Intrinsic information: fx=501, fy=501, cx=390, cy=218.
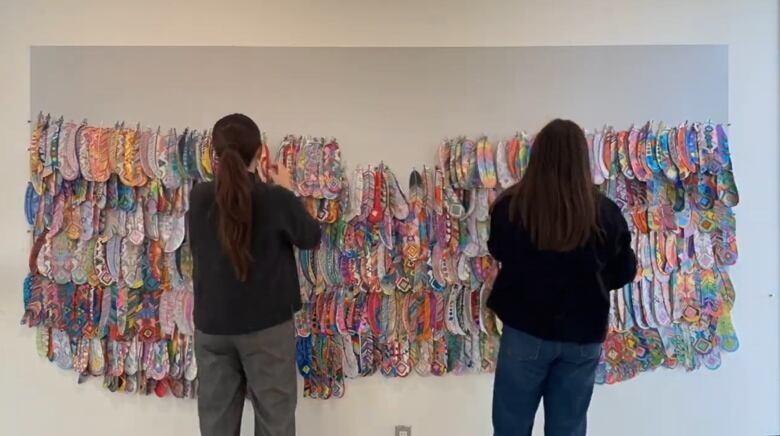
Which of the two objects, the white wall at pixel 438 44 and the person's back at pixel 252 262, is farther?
the white wall at pixel 438 44

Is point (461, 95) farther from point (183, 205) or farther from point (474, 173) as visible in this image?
point (183, 205)

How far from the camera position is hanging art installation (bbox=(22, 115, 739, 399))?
6.47ft

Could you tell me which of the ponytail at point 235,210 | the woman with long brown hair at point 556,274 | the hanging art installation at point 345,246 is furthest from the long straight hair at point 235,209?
the woman with long brown hair at point 556,274

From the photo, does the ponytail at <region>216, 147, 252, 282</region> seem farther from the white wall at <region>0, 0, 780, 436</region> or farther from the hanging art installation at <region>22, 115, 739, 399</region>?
the white wall at <region>0, 0, 780, 436</region>

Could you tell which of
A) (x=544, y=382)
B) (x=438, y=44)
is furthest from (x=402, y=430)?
(x=438, y=44)

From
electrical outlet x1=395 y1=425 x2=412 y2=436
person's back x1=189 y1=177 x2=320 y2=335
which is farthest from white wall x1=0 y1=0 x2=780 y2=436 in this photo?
person's back x1=189 y1=177 x2=320 y2=335

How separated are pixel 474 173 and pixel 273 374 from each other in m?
1.05

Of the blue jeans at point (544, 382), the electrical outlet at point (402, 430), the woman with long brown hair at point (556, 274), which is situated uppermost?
the woman with long brown hair at point (556, 274)

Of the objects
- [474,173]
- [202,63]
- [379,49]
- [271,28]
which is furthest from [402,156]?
→ [202,63]

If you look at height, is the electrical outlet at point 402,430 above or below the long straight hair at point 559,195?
below

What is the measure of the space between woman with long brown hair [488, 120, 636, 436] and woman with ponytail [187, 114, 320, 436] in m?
0.61

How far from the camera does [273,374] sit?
4.96 feet

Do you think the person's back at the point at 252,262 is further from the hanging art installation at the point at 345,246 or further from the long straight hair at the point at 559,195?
the long straight hair at the point at 559,195

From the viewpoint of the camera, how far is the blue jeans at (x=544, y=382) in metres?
1.47
